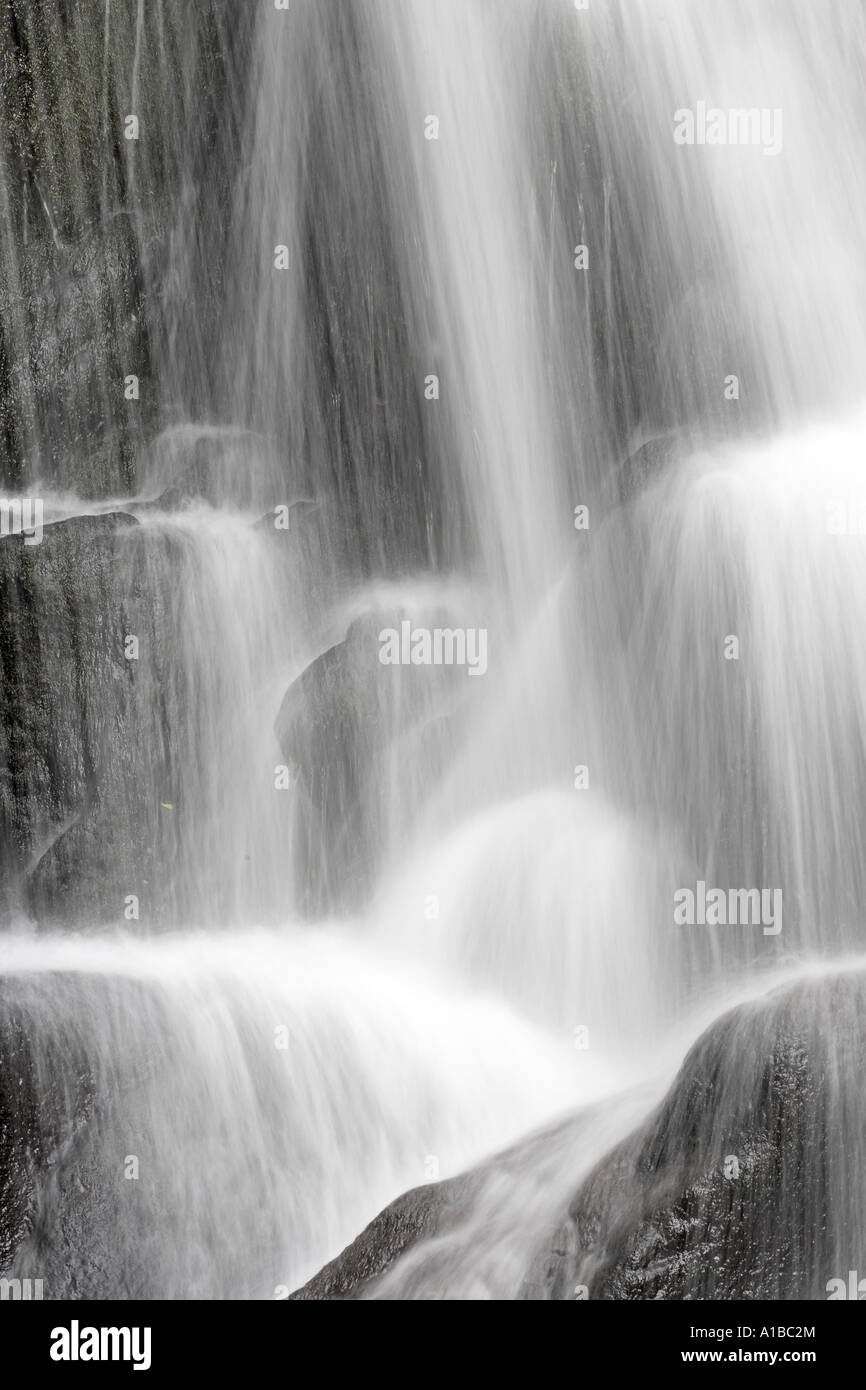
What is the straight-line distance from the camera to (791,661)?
8562 millimetres

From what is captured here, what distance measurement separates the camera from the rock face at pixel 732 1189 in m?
5.94

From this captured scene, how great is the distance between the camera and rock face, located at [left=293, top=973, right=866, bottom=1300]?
594 cm

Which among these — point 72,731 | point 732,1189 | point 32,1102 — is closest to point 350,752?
point 72,731

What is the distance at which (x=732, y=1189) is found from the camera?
599 centimetres

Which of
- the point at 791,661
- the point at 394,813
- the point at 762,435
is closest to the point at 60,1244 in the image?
the point at 394,813

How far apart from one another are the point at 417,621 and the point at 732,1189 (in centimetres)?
504

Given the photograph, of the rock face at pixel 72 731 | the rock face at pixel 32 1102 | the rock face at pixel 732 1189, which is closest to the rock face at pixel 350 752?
the rock face at pixel 72 731

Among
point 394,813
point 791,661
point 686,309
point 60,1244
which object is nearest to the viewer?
point 60,1244

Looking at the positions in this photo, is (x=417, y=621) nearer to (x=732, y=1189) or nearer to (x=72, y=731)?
(x=72, y=731)

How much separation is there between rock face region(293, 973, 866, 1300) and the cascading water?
0.03m

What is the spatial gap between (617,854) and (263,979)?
7.37 feet

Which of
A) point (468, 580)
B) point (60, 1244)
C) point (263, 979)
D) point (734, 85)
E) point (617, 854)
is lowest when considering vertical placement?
point (60, 1244)

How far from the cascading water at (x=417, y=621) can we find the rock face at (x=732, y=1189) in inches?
1.2

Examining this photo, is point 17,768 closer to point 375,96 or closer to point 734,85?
point 375,96
